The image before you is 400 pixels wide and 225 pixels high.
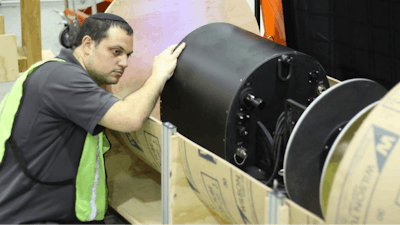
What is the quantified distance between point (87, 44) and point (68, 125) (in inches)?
12.4

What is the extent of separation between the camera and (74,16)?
4344mm

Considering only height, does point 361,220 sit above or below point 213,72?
below

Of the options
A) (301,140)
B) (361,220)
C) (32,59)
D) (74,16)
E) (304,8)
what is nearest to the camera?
(361,220)

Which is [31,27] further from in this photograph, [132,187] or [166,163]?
[166,163]

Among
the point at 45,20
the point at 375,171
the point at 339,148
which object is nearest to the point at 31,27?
the point at 339,148

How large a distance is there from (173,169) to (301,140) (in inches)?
19.3

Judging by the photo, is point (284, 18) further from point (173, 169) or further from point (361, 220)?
point (361, 220)

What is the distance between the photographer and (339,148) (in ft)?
4.19

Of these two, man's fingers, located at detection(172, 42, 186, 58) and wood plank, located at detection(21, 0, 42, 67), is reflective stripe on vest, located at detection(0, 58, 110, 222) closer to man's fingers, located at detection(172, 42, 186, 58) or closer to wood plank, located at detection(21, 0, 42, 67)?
man's fingers, located at detection(172, 42, 186, 58)

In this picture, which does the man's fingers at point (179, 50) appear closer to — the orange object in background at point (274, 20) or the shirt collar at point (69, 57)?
the shirt collar at point (69, 57)

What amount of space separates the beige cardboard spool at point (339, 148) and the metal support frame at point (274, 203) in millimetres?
177

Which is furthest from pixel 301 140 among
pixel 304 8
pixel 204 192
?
pixel 304 8

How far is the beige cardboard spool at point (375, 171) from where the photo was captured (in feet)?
3.25

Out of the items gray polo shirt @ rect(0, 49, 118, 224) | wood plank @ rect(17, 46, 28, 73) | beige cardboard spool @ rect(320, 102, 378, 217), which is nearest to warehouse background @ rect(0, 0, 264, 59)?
wood plank @ rect(17, 46, 28, 73)
